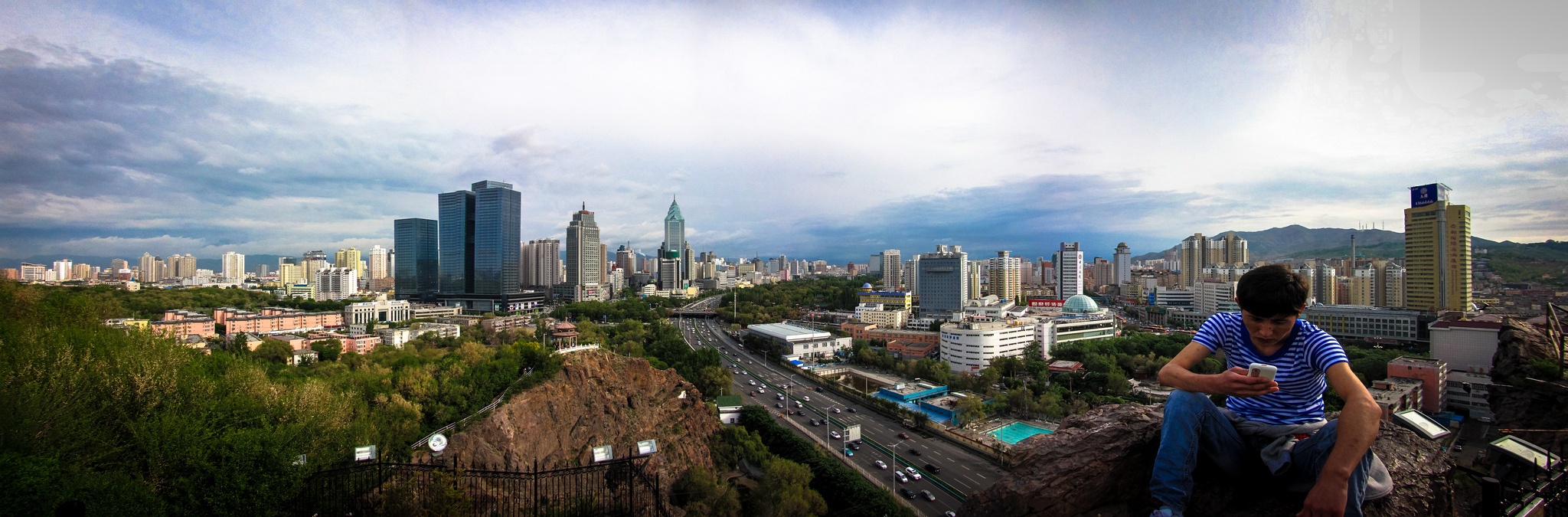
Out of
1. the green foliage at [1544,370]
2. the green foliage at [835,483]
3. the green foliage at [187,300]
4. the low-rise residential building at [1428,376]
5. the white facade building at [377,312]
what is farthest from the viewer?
the white facade building at [377,312]

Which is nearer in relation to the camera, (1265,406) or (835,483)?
(1265,406)

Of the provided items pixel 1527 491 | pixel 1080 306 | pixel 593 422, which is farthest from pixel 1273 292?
pixel 1080 306

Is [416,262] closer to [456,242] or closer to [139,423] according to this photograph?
[456,242]

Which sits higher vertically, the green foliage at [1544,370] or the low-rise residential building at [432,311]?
the green foliage at [1544,370]

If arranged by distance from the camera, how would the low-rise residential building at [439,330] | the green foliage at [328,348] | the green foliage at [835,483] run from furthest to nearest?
the low-rise residential building at [439,330]
the green foliage at [328,348]
the green foliage at [835,483]

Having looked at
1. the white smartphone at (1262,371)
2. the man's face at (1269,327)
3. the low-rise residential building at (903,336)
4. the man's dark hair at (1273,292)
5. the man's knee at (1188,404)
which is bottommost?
the low-rise residential building at (903,336)

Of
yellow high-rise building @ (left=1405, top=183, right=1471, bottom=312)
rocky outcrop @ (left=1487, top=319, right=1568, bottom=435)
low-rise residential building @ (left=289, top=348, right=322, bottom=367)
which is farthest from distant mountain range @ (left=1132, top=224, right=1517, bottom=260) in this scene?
low-rise residential building @ (left=289, top=348, right=322, bottom=367)

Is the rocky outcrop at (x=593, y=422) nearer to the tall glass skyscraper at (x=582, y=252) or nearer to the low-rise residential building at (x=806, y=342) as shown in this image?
the low-rise residential building at (x=806, y=342)

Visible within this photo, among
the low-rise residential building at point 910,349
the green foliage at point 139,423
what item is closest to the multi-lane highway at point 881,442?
the low-rise residential building at point 910,349
